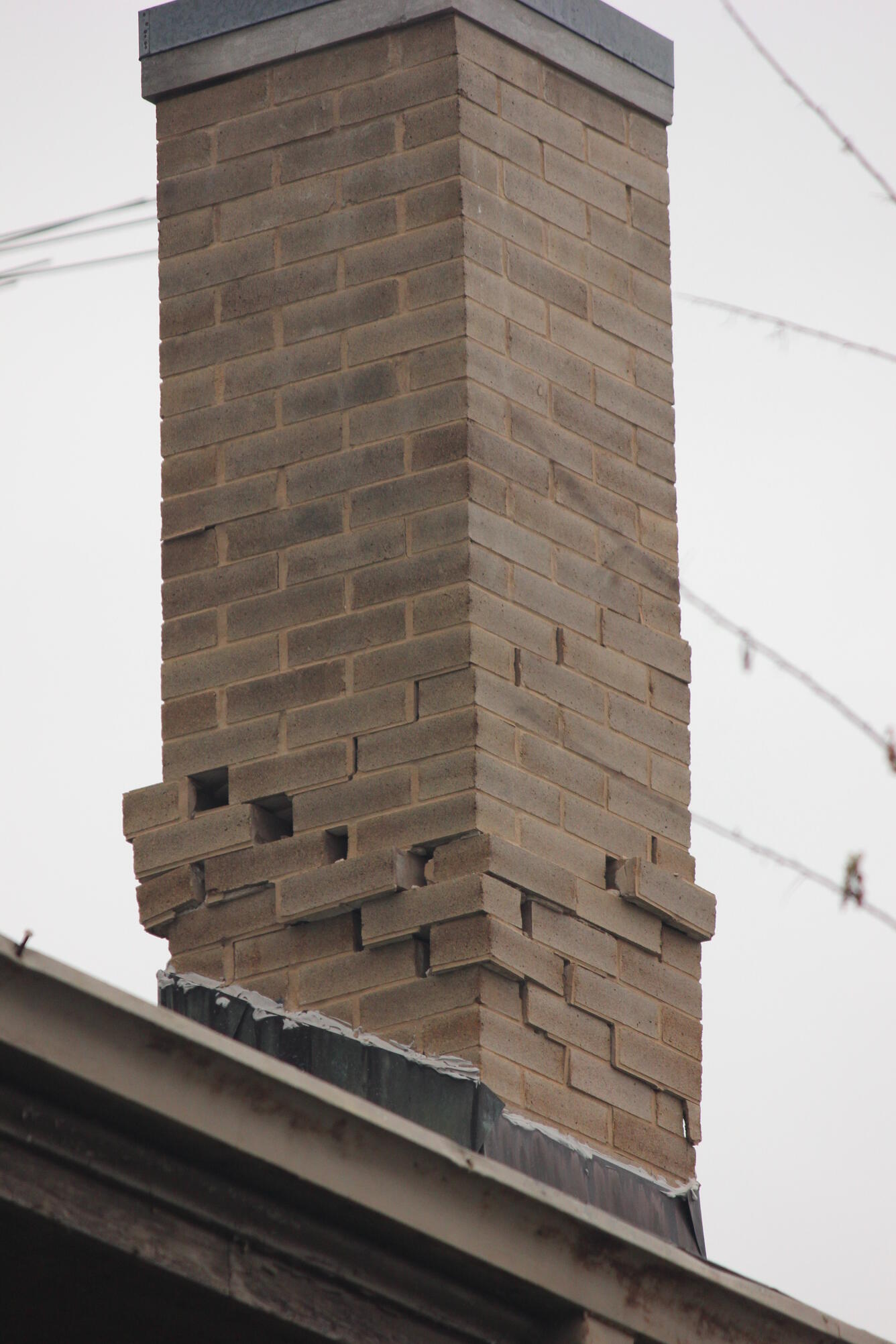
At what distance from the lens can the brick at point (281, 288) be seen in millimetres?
8547

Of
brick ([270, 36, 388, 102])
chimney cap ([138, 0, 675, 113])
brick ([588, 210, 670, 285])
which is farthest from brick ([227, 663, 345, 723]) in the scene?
chimney cap ([138, 0, 675, 113])

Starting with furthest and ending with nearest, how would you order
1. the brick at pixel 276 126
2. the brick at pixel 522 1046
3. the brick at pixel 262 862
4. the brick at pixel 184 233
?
1. the brick at pixel 184 233
2. the brick at pixel 276 126
3. the brick at pixel 262 862
4. the brick at pixel 522 1046

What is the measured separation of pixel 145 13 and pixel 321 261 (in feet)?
4.07

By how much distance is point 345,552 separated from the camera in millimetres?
8203

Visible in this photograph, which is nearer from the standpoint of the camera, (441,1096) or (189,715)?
(441,1096)

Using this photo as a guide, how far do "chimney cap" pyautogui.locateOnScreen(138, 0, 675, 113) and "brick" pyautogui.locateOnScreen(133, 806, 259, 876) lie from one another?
2444mm

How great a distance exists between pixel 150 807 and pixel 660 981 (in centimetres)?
161

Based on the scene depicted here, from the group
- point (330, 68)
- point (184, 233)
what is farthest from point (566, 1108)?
point (330, 68)

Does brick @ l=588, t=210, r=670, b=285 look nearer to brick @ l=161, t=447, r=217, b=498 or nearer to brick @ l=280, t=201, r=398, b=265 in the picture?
brick @ l=280, t=201, r=398, b=265

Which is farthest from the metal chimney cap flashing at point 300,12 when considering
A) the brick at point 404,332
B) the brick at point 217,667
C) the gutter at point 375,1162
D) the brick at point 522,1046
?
the gutter at point 375,1162

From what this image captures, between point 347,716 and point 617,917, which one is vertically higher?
point 347,716

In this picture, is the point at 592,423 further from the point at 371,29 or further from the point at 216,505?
the point at 371,29

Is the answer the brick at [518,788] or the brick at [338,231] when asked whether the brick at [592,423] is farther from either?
the brick at [518,788]

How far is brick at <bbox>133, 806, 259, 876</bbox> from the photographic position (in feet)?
26.8
